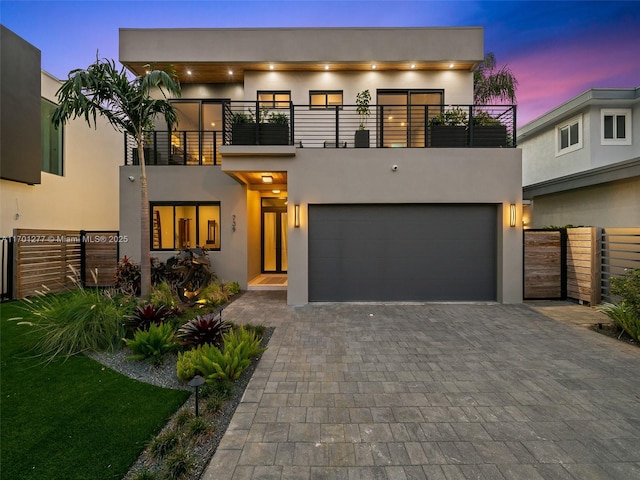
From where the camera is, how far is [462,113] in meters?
7.77

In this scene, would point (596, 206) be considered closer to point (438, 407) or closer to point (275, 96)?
point (438, 407)

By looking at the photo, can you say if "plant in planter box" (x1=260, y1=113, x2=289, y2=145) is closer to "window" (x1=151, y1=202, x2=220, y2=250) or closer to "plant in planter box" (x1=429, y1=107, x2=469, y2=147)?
"window" (x1=151, y1=202, x2=220, y2=250)

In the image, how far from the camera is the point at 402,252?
7.49 metres

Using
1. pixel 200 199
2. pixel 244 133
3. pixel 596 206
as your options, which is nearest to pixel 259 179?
pixel 244 133

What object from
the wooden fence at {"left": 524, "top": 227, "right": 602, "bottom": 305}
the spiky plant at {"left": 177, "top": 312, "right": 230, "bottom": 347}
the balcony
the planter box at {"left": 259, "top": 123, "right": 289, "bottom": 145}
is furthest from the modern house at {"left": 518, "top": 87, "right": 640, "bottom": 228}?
the spiky plant at {"left": 177, "top": 312, "right": 230, "bottom": 347}

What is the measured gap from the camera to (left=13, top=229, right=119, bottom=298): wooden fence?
25.8 ft

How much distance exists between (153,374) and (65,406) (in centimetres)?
89

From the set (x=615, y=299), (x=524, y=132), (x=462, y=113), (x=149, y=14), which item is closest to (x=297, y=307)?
(x=462, y=113)

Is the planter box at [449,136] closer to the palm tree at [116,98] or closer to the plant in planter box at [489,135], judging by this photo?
the plant in planter box at [489,135]

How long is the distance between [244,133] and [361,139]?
3166mm

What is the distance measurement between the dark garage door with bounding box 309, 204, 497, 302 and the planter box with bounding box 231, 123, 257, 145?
2.36 metres

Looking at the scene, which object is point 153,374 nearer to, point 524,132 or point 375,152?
point 375,152

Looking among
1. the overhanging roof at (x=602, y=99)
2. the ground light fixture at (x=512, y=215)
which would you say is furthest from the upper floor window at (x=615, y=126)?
the ground light fixture at (x=512, y=215)

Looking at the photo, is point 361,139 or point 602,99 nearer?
point 361,139
